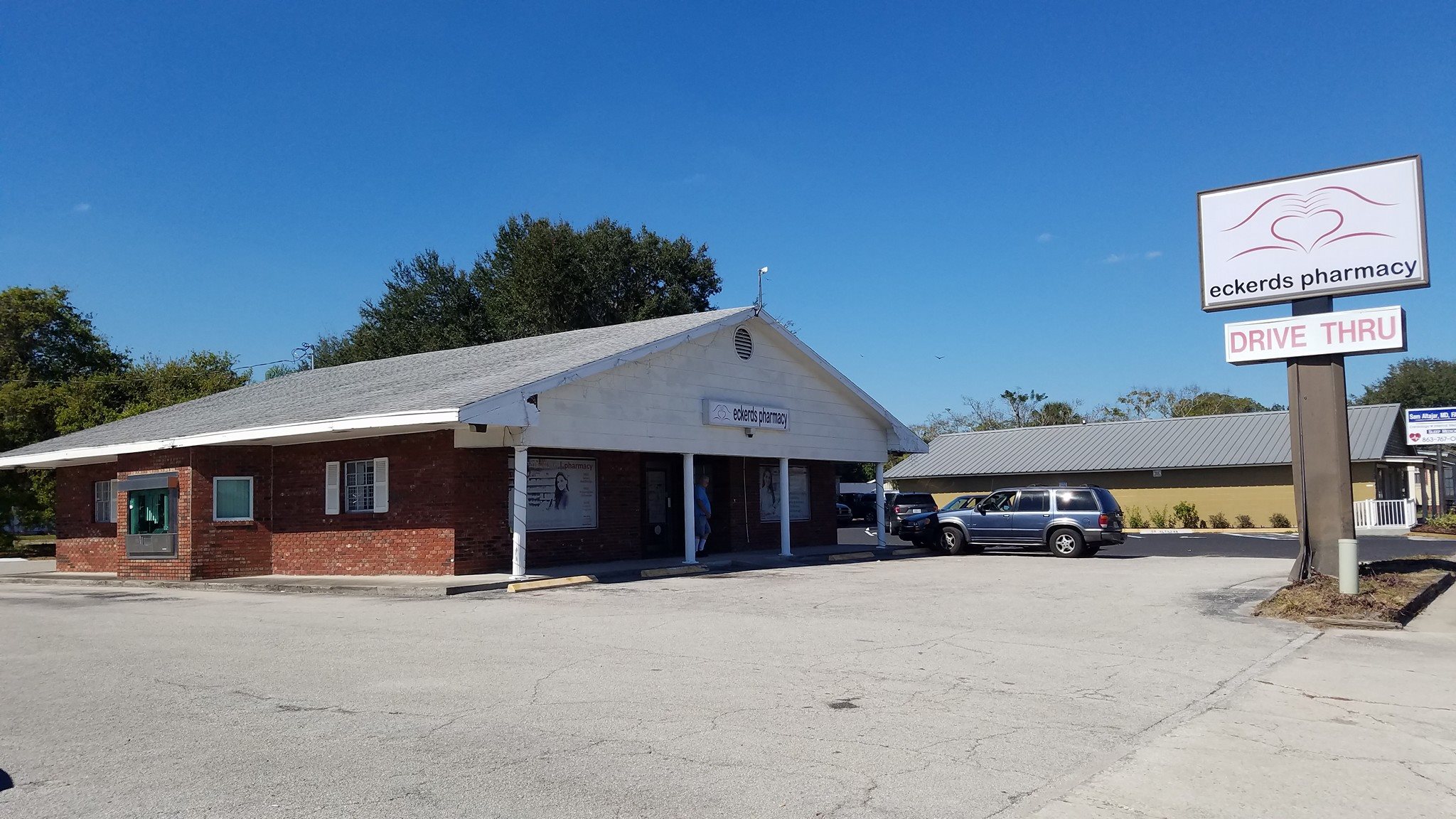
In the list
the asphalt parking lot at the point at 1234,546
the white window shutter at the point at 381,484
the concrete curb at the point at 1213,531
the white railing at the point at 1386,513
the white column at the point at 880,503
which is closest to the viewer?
the white window shutter at the point at 381,484

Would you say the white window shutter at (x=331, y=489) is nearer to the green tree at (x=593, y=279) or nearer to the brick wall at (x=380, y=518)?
the brick wall at (x=380, y=518)

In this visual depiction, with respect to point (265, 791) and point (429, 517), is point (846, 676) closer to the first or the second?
point (265, 791)

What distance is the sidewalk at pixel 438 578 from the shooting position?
53.9 ft

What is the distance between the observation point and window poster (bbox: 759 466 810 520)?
25672 mm

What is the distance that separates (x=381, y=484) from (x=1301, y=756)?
636 inches

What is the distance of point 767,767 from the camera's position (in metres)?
6.05

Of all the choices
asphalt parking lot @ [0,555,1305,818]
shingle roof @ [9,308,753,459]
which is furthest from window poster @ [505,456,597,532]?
asphalt parking lot @ [0,555,1305,818]

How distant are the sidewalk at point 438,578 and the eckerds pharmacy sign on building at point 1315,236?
10070mm

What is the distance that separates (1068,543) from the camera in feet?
78.0

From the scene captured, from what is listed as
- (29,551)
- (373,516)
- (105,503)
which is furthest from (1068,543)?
(29,551)

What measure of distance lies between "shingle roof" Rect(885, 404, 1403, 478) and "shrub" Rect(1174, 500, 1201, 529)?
65.8 inches

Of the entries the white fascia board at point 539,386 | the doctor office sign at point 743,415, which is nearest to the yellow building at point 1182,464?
the doctor office sign at point 743,415

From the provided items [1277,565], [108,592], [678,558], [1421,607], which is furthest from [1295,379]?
[108,592]

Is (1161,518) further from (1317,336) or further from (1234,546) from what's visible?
(1317,336)
